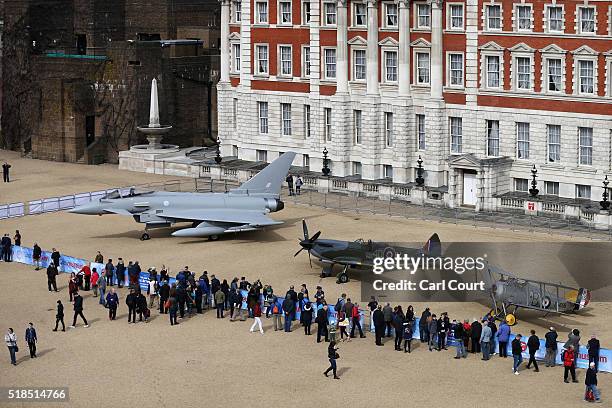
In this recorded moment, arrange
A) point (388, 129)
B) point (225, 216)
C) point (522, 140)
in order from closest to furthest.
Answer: point (225, 216), point (522, 140), point (388, 129)

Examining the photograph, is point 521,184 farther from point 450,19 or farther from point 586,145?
point 450,19

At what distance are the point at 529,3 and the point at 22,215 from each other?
101 feet

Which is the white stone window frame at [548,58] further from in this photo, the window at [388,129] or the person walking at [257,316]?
the person walking at [257,316]

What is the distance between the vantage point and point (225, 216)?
231ft

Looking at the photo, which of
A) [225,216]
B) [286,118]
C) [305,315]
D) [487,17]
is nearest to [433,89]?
[487,17]

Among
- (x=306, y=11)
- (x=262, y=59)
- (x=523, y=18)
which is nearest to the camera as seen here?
(x=523, y=18)

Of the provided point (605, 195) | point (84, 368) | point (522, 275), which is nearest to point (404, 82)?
point (605, 195)

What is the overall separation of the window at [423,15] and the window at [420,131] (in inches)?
212

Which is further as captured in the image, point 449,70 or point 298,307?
point 449,70

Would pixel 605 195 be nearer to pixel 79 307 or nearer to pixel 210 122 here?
pixel 79 307

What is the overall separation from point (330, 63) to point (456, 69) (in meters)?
9.53

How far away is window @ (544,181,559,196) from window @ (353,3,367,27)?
51.0ft

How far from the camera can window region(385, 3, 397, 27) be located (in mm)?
82000

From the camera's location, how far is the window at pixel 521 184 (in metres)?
77.5
